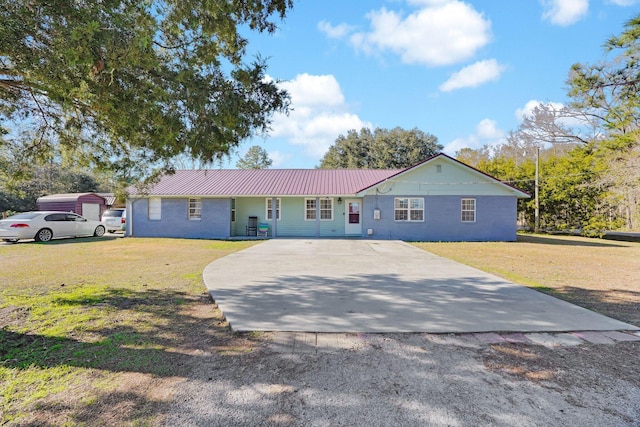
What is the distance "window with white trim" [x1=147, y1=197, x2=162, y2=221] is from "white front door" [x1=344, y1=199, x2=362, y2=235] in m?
10.9

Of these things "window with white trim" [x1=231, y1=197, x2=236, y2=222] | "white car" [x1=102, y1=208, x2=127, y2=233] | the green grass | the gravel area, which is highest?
"window with white trim" [x1=231, y1=197, x2=236, y2=222]

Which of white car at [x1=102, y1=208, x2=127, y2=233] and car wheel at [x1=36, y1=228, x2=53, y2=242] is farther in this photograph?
white car at [x1=102, y1=208, x2=127, y2=233]

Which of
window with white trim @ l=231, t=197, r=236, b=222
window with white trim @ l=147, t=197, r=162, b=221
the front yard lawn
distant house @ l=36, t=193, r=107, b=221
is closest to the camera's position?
the front yard lawn

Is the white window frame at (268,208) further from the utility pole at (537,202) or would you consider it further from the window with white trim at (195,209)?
the utility pole at (537,202)

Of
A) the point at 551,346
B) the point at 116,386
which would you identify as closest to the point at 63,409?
the point at 116,386

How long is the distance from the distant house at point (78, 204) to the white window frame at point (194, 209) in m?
15.2

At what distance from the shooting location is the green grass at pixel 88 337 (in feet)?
9.01

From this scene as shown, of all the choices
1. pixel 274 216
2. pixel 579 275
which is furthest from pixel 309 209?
pixel 579 275

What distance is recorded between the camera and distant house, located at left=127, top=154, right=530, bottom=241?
18500 millimetres

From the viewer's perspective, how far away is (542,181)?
76.3 feet

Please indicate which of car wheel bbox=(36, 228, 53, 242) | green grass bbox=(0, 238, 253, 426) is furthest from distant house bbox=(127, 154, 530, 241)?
green grass bbox=(0, 238, 253, 426)

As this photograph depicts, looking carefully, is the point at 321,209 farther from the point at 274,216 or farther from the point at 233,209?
the point at 233,209

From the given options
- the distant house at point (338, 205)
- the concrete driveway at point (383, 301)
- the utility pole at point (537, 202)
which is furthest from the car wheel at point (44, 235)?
the utility pole at point (537, 202)

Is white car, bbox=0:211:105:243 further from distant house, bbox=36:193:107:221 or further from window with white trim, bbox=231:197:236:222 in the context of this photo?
distant house, bbox=36:193:107:221
